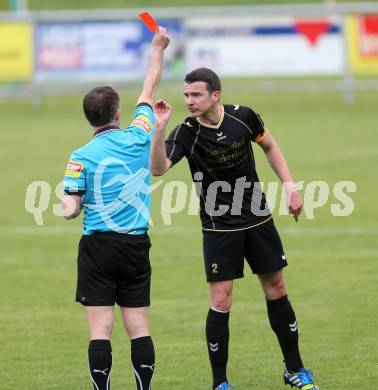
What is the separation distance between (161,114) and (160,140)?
172mm

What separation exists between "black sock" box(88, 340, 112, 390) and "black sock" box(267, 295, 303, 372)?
1.48 m

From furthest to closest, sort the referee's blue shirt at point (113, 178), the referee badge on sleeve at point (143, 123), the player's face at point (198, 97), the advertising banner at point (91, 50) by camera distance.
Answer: the advertising banner at point (91, 50) < the player's face at point (198, 97) < the referee badge on sleeve at point (143, 123) < the referee's blue shirt at point (113, 178)

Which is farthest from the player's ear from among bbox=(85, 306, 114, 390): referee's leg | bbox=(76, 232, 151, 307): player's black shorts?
bbox=(85, 306, 114, 390): referee's leg

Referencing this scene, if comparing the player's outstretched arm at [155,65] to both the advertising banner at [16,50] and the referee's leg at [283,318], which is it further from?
the advertising banner at [16,50]

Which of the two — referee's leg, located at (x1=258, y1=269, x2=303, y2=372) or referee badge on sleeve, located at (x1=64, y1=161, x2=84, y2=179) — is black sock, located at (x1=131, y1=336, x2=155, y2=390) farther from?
referee's leg, located at (x1=258, y1=269, x2=303, y2=372)

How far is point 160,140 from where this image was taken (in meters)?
6.82

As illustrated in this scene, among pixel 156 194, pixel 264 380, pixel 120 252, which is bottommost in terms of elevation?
pixel 264 380

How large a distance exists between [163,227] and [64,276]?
2.98 meters

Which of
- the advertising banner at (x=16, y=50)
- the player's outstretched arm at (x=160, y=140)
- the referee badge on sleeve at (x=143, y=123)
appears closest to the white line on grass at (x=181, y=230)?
the player's outstretched arm at (x=160, y=140)

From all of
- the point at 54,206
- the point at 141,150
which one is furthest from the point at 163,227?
the point at 141,150

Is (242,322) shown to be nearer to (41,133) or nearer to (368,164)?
(368,164)

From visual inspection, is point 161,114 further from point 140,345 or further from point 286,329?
point 286,329

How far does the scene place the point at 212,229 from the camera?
743 centimetres

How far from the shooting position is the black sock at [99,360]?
6.49 meters
